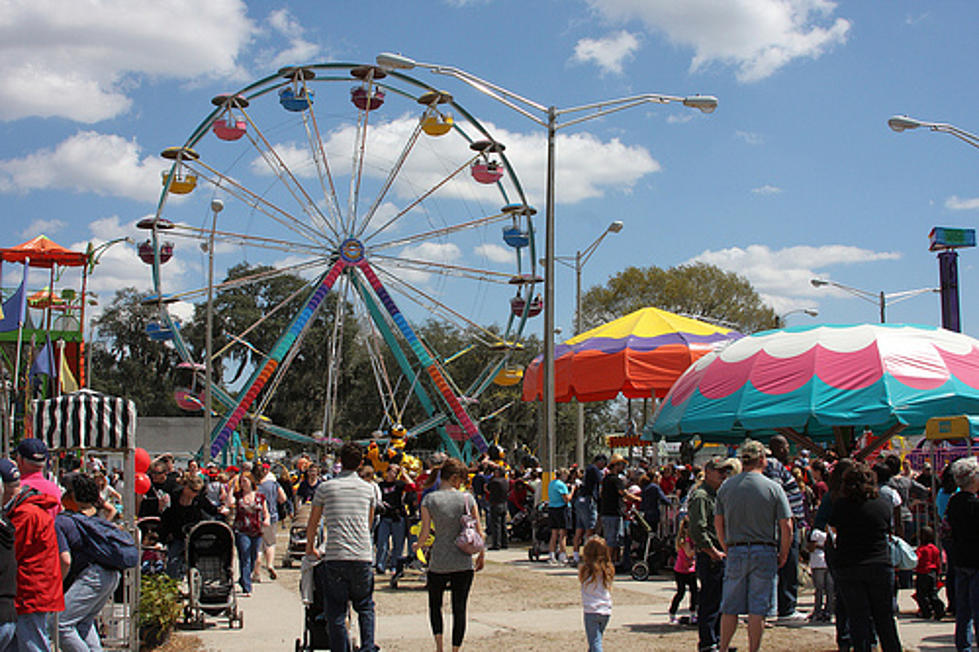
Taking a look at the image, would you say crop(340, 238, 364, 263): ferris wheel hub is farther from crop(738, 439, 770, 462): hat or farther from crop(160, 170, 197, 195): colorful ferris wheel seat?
crop(738, 439, 770, 462): hat

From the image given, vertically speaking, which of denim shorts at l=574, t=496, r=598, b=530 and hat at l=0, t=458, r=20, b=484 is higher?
hat at l=0, t=458, r=20, b=484

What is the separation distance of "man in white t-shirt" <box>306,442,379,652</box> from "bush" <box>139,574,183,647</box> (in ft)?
8.62

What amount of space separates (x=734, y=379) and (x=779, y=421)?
141 centimetres

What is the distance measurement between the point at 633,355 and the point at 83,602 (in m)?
16.9

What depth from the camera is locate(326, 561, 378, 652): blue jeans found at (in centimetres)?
774

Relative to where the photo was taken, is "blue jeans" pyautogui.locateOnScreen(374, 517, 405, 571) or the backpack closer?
the backpack

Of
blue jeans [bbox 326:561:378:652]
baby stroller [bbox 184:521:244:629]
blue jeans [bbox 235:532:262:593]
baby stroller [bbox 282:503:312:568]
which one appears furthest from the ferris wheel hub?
blue jeans [bbox 326:561:378:652]

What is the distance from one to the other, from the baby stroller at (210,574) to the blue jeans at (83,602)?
4057 millimetres

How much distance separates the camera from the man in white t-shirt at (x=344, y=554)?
25.5ft

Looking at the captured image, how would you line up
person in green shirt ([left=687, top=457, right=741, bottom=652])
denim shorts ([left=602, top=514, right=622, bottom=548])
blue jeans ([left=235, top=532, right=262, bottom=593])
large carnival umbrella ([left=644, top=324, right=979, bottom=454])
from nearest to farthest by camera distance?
person in green shirt ([left=687, top=457, right=741, bottom=652])
blue jeans ([left=235, top=532, right=262, bottom=593])
large carnival umbrella ([left=644, top=324, right=979, bottom=454])
denim shorts ([left=602, top=514, right=622, bottom=548])

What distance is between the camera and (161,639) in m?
10.0

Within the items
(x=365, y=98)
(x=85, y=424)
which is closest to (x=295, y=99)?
(x=365, y=98)

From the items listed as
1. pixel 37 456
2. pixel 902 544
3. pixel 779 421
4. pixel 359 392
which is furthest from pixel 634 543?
pixel 359 392

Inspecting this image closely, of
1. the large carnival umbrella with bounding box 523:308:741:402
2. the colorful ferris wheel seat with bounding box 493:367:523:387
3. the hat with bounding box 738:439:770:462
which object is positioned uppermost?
the colorful ferris wheel seat with bounding box 493:367:523:387
